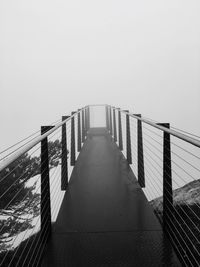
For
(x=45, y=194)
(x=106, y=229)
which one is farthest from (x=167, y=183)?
(x=45, y=194)

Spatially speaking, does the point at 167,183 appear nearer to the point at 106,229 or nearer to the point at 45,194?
the point at 106,229

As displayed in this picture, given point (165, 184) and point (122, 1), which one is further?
point (122, 1)

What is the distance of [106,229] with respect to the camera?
231 centimetres

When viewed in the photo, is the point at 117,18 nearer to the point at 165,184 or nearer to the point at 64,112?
the point at 64,112

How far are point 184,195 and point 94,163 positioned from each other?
6.47 feet

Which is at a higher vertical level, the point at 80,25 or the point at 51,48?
the point at 80,25

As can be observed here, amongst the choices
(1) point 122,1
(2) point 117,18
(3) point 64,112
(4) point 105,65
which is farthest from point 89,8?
(3) point 64,112

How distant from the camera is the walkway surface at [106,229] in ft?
6.21

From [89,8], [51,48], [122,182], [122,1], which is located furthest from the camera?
[122,1]

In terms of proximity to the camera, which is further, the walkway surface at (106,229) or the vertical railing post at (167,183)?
the vertical railing post at (167,183)

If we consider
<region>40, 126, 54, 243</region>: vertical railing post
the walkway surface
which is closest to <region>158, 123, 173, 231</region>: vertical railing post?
the walkway surface

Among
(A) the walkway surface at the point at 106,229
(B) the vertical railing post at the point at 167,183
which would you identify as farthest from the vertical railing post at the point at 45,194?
(B) the vertical railing post at the point at 167,183

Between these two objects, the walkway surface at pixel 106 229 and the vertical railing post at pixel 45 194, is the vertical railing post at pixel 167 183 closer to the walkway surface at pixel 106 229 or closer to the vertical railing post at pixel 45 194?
the walkway surface at pixel 106 229

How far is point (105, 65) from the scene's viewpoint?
95688 mm
